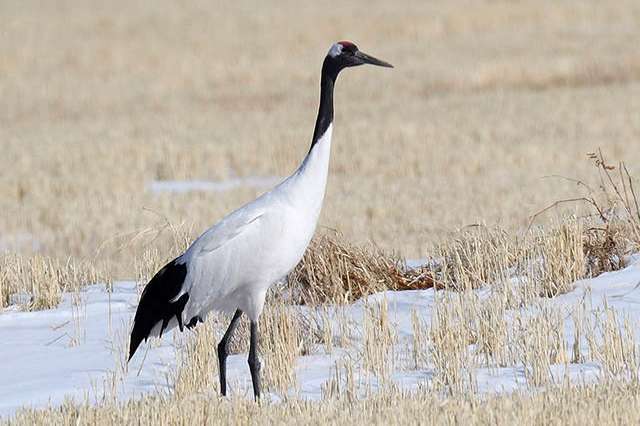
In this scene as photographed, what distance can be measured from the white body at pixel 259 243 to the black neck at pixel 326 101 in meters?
0.04

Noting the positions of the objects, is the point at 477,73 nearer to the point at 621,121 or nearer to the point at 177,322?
the point at 621,121

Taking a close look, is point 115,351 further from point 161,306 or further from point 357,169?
point 357,169

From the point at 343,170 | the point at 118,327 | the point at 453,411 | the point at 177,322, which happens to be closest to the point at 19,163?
the point at 343,170

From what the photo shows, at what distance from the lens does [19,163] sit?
20.1m

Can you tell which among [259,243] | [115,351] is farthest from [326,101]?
[115,351]

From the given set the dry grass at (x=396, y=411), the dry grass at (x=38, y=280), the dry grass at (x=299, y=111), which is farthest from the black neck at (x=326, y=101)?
the dry grass at (x=299, y=111)

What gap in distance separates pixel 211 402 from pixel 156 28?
31284 mm

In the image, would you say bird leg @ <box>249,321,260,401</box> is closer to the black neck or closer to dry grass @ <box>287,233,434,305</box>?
the black neck

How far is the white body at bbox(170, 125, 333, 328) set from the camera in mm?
7094

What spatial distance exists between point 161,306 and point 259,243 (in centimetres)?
67

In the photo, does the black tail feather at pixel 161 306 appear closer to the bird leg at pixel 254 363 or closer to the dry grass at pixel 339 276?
the bird leg at pixel 254 363

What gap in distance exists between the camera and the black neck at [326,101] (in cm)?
717

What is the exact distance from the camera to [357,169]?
65.3 ft

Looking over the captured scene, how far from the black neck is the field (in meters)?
1.17
